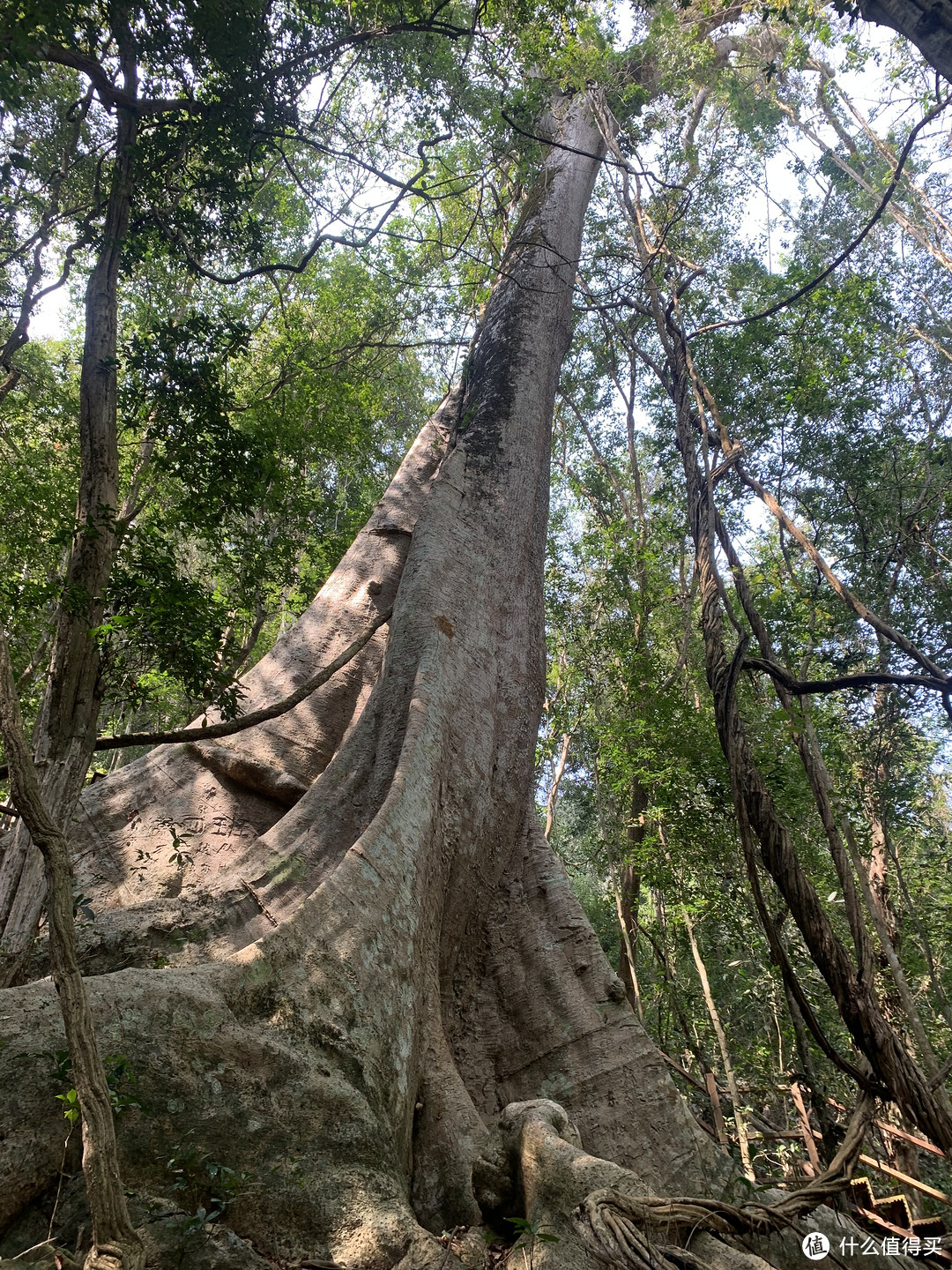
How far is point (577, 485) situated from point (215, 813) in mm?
9221

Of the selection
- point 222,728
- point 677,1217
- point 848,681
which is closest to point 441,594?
point 222,728

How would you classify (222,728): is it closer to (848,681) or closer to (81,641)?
(81,641)

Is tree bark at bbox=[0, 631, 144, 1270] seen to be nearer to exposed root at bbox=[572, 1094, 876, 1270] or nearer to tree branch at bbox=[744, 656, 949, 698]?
exposed root at bbox=[572, 1094, 876, 1270]

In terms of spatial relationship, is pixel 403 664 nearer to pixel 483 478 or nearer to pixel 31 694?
pixel 483 478

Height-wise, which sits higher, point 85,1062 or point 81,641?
point 81,641

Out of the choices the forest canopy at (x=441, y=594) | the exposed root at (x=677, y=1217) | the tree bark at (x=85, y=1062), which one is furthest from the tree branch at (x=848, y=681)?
the tree bark at (x=85, y=1062)

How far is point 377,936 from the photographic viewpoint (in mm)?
2373

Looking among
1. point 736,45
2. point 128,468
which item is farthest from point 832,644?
point 736,45
